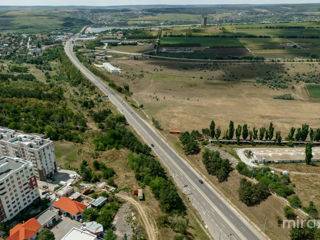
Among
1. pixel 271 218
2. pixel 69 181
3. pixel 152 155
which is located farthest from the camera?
pixel 152 155

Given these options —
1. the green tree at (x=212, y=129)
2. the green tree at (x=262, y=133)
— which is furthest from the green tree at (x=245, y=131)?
the green tree at (x=212, y=129)

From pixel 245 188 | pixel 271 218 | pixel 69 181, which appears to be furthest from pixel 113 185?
pixel 271 218

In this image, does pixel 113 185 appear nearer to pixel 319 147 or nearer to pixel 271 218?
pixel 271 218

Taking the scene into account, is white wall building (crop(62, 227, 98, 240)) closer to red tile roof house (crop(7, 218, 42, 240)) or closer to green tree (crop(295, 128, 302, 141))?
red tile roof house (crop(7, 218, 42, 240))

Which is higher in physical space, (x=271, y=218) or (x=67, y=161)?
(x=67, y=161)

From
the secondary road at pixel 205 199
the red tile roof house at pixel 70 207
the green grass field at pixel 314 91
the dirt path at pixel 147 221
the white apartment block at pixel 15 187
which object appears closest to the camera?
the dirt path at pixel 147 221

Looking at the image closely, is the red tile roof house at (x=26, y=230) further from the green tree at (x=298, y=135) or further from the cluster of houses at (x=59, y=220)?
the green tree at (x=298, y=135)
